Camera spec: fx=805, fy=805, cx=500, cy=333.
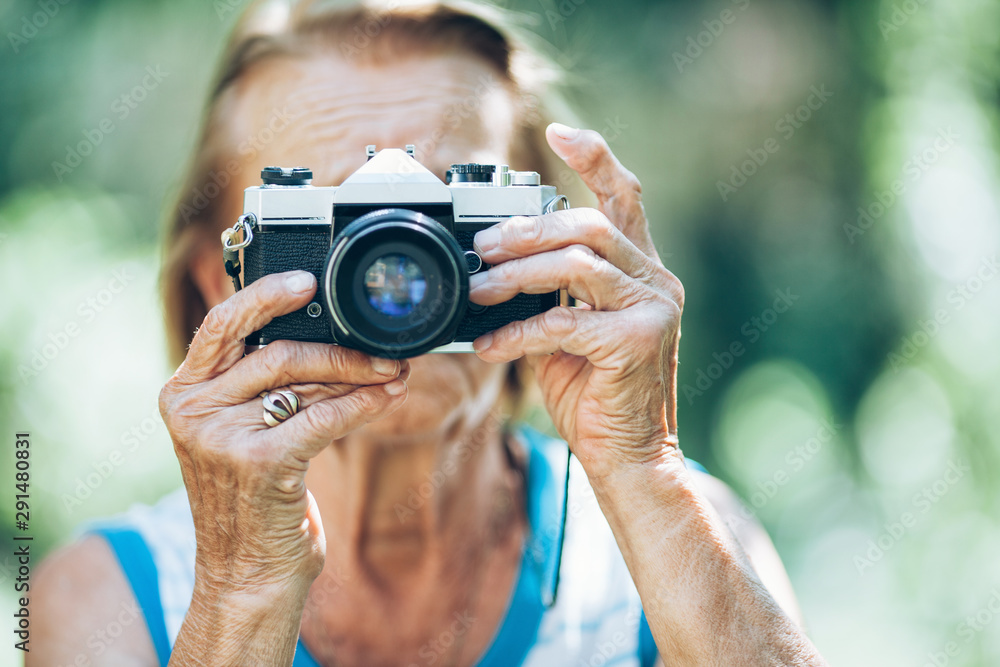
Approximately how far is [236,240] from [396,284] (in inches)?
13.4

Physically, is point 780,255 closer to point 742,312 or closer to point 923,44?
point 742,312

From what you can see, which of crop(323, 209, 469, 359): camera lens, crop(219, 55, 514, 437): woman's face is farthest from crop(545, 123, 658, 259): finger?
crop(323, 209, 469, 359): camera lens

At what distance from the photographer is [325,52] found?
190 cm

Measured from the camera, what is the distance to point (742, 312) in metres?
3.37

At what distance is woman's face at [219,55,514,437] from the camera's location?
1.76 m

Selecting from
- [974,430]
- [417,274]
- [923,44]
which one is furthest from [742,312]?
[417,274]

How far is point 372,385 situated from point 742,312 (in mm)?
2361

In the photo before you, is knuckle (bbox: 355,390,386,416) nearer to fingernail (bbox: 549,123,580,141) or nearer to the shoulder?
fingernail (bbox: 549,123,580,141)
